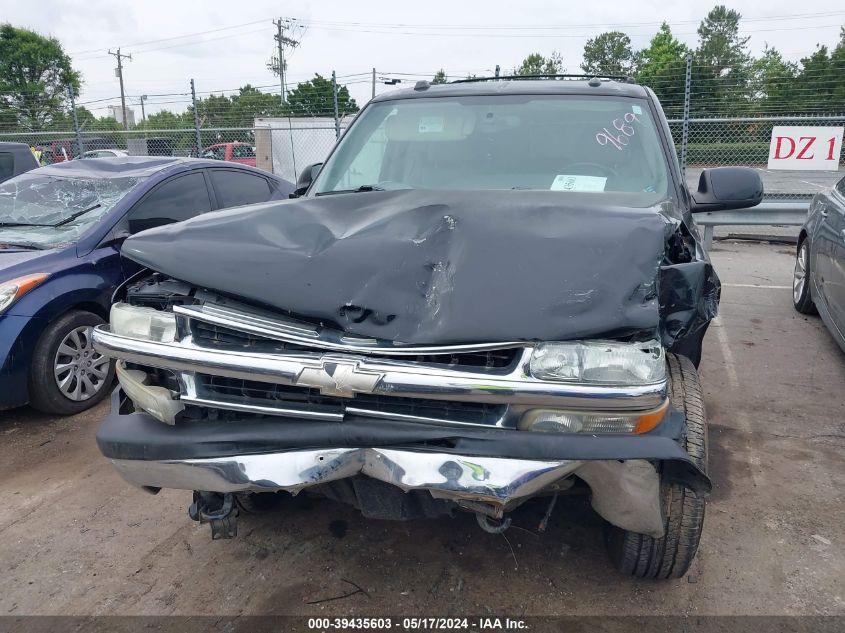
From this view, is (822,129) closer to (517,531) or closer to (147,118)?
(517,531)

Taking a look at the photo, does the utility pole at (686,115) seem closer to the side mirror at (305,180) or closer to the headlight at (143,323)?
the side mirror at (305,180)

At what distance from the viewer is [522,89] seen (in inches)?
149

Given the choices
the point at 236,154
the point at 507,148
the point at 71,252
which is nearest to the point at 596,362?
the point at 507,148

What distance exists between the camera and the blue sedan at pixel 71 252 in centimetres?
407

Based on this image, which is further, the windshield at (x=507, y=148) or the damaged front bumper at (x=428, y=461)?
the windshield at (x=507, y=148)

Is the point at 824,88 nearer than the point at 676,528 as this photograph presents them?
No

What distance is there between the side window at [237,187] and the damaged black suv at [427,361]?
10.3ft

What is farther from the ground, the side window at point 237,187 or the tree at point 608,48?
the tree at point 608,48

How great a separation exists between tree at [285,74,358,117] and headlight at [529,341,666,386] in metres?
12.0

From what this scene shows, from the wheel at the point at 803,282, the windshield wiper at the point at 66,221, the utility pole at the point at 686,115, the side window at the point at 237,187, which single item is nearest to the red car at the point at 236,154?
the utility pole at the point at 686,115

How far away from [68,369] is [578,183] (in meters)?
3.42

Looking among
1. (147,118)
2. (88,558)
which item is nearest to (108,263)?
(88,558)

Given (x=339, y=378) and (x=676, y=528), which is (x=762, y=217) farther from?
(x=339, y=378)

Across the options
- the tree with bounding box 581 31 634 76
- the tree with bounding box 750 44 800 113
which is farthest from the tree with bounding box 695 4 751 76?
the tree with bounding box 750 44 800 113
